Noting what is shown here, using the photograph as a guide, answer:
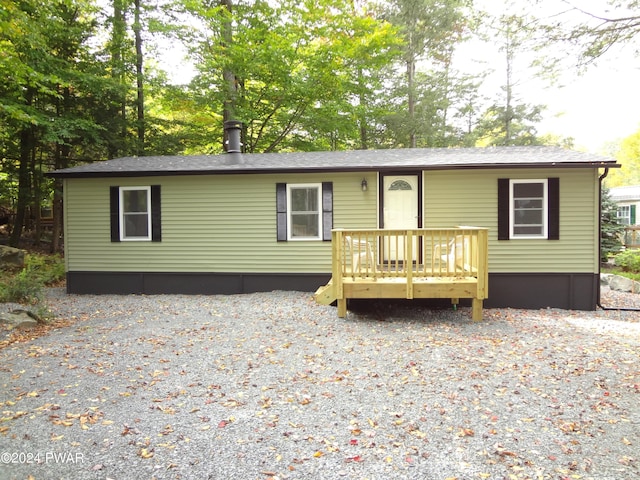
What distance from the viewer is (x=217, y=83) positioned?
45.6 ft

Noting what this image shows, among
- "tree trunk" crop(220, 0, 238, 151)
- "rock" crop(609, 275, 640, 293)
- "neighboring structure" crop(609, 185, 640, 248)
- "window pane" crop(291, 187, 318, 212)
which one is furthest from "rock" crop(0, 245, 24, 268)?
"neighboring structure" crop(609, 185, 640, 248)

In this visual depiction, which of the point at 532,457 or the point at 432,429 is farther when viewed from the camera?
the point at 432,429

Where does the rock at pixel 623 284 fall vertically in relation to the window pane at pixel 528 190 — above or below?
below

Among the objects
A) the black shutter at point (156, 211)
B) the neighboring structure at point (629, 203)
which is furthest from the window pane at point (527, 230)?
the neighboring structure at point (629, 203)

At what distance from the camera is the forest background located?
1255cm

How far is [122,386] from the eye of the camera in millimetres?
3861

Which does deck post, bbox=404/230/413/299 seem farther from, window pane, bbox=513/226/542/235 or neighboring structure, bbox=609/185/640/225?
neighboring structure, bbox=609/185/640/225

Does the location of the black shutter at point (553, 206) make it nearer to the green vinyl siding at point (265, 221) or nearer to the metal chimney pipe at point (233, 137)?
the green vinyl siding at point (265, 221)

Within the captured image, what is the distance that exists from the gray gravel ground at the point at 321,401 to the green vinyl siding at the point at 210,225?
274cm

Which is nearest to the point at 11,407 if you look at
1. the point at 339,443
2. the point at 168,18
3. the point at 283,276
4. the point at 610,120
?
the point at 339,443

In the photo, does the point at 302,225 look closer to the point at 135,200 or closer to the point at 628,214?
the point at 135,200

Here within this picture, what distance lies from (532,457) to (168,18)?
54.1ft

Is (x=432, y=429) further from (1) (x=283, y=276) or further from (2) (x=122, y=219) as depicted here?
(2) (x=122, y=219)

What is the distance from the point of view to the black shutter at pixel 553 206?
7895 millimetres
